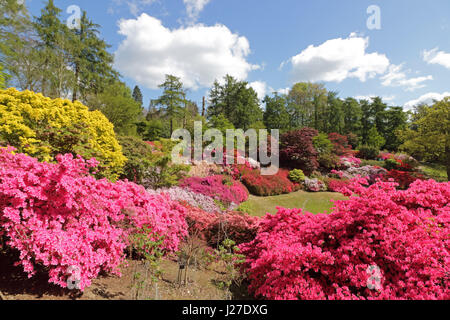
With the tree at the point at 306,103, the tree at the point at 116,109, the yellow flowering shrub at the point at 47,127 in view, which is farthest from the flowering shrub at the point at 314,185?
the tree at the point at 306,103

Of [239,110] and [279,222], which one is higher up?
[239,110]

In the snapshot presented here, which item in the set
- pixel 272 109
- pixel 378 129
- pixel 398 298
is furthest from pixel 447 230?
pixel 378 129

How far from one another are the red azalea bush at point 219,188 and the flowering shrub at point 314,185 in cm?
499

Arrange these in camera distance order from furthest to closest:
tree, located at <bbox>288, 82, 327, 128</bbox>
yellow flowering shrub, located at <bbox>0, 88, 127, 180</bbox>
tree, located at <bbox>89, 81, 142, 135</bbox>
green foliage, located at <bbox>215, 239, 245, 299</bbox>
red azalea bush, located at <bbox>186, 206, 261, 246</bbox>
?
tree, located at <bbox>288, 82, 327, 128</bbox>
tree, located at <bbox>89, 81, 142, 135</bbox>
red azalea bush, located at <bbox>186, 206, 261, 246</bbox>
yellow flowering shrub, located at <bbox>0, 88, 127, 180</bbox>
green foliage, located at <bbox>215, 239, 245, 299</bbox>

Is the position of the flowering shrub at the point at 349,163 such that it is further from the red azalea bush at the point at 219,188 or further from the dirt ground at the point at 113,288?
the dirt ground at the point at 113,288

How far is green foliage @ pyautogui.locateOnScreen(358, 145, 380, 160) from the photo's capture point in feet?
82.1

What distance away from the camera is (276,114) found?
99.3ft

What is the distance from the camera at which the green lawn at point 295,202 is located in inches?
417

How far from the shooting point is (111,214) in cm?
346

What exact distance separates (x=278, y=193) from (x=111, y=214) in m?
10.8

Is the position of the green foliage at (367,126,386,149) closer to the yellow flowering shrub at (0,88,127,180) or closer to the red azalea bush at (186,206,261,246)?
the red azalea bush at (186,206,261,246)

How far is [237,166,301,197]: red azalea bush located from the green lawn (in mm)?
425

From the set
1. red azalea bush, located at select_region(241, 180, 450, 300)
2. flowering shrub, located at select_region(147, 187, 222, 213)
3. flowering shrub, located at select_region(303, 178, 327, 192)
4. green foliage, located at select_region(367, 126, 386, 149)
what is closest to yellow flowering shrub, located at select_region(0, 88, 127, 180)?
flowering shrub, located at select_region(147, 187, 222, 213)
